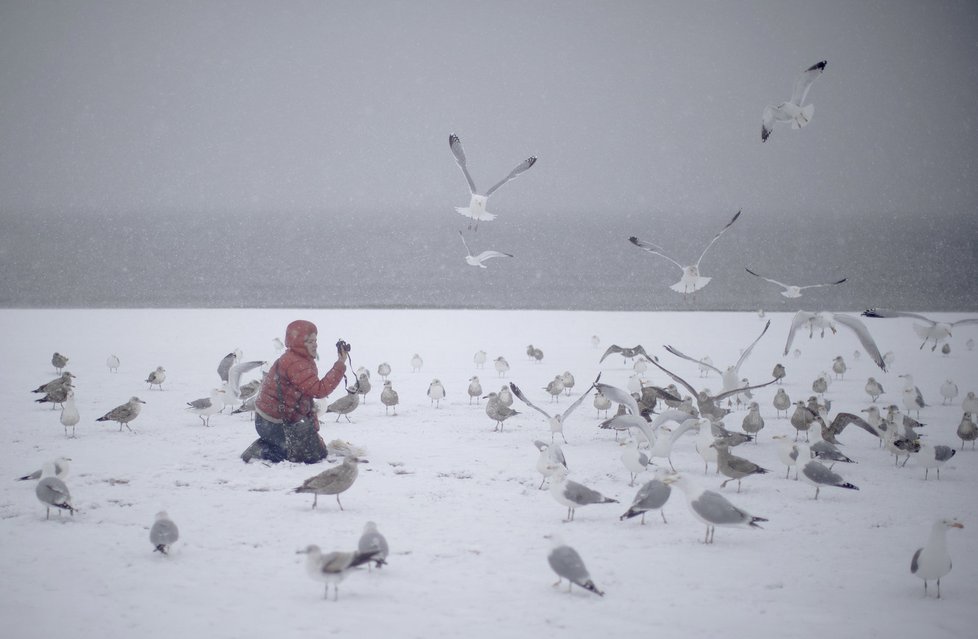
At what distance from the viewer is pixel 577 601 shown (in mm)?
5551

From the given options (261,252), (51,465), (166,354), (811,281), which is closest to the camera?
(51,465)

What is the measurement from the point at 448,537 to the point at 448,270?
72640 mm

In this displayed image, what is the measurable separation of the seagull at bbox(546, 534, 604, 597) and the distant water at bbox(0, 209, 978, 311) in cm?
3352

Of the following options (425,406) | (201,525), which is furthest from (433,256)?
(201,525)

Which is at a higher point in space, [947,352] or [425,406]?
[947,352]

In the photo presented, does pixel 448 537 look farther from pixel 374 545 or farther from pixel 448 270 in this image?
pixel 448 270

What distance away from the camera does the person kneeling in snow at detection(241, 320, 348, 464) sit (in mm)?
8875

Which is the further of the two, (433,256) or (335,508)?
(433,256)

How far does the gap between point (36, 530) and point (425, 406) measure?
697cm

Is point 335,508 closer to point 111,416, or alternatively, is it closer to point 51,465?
point 51,465

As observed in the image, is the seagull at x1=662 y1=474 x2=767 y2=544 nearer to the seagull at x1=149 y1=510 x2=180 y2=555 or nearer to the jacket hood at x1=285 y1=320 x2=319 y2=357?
the seagull at x1=149 y1=510 x2=180 y2=555

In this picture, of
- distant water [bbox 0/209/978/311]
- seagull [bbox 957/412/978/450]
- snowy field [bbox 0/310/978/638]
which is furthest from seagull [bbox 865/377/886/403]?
distant water [bbox 0/209/978/311]

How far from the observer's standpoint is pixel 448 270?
3113 inches

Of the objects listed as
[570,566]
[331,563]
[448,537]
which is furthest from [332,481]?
[570,566]
